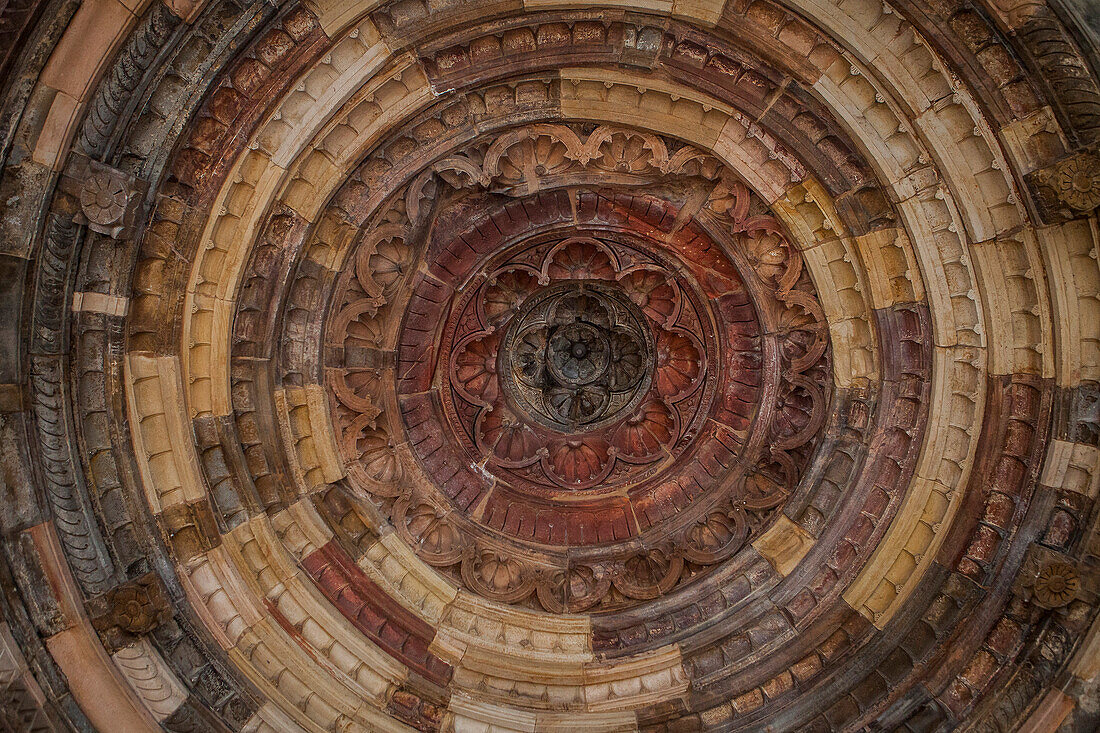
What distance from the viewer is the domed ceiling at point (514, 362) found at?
4570mm

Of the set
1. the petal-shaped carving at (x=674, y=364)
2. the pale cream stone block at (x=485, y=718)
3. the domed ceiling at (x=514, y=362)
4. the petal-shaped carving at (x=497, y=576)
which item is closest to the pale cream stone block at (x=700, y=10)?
the domed ceiling at (x=514, y=362)

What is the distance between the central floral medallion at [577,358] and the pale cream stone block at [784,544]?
1.77 m

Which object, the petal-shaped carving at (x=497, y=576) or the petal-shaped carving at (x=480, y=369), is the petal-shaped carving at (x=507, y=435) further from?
the petal-shaped carving at (x=497, y=576)

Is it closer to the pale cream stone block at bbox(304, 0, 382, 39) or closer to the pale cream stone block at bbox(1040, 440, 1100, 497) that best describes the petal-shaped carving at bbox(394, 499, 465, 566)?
the pale cream stone block at bbox(304, 0, 382, 39)

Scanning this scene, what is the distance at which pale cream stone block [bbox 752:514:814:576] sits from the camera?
6.02 meters

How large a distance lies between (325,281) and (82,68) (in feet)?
7.01

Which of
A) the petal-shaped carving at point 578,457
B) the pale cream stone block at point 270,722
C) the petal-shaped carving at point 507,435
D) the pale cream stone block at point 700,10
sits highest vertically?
the pale cream stone block at point 700,10

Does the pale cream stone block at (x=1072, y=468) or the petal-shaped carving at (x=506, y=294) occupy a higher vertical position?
the petal-shaped carving at (x=506, y=294)

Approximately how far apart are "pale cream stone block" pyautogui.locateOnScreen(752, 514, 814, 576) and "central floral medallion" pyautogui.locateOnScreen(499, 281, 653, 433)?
69.7 inches

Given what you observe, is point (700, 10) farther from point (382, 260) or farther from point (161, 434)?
point (161, 434)

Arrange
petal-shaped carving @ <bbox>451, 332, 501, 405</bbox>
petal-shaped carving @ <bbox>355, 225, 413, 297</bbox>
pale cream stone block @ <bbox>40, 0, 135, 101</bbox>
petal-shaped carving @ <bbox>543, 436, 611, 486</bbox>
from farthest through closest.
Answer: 1. petal-shaped carving @ <bbox>543, 436, 611, 486</bbox>
2. petal-shaped carving @ <bbox>451, 332, 501, 405</bbox>
3. petal-shaped carving @ <bbox>355, 225, 413, 297</bbox>
4. pale cream stone block @ <bbox>40, 0, 135, 101</bbox>

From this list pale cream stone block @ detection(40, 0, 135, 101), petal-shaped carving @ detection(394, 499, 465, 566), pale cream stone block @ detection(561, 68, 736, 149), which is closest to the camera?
pale cream stone block @ detection(40, 0, 135, 101)

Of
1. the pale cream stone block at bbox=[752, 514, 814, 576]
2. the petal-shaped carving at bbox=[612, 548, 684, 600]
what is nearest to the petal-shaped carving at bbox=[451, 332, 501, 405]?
the petal-shaped carving at bbox=[612, 548, 684, 600]

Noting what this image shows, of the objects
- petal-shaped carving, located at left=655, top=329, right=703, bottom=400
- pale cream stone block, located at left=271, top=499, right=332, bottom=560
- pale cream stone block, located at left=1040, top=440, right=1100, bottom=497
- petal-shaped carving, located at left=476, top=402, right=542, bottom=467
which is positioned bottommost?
pale cream stone block, located at left=1040, top=440, right=1100, bottom=497
